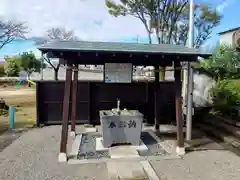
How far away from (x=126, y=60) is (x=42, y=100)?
4674 mm

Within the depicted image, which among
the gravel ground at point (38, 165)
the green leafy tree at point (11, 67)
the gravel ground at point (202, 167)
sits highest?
the green leafy tree at point (11, 67)

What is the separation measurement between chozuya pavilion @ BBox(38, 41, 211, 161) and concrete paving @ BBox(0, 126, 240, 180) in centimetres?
49

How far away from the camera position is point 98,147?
19.8ft

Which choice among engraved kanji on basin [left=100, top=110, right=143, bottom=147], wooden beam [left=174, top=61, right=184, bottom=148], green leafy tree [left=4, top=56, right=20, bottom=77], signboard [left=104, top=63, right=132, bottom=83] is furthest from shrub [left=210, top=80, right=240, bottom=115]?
green leafy tree [left=4, top=56, right=20, bottom=77]

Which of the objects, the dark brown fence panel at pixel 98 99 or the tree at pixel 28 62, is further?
the tree at pixel 28 62

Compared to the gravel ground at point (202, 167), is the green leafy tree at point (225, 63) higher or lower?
higher

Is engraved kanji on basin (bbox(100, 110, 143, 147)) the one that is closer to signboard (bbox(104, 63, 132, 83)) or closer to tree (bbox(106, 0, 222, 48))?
signboard (bbox(104, 63, 132, 83))

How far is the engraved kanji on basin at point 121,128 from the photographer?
19.7 feet

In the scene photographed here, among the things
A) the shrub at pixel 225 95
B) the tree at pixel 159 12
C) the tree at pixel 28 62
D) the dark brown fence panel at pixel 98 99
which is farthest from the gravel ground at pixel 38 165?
the tree at pixel 28 62

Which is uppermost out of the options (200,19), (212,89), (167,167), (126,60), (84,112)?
(200,19)

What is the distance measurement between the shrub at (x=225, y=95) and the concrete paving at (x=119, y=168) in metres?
2.61

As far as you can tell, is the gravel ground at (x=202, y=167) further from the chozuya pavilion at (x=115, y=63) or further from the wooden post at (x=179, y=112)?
the chozuya pavilion at (x=115, y=63)

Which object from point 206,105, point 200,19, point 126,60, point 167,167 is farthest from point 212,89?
point 200,19

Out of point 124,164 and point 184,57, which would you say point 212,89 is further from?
point 124,164
